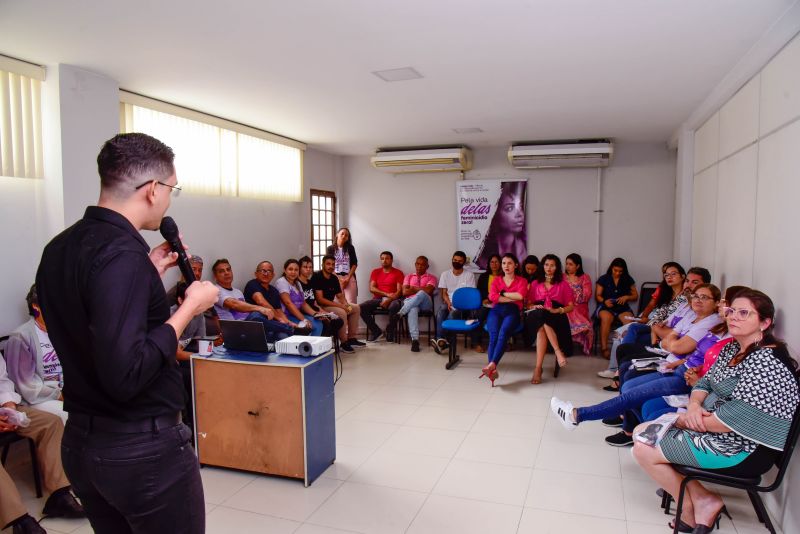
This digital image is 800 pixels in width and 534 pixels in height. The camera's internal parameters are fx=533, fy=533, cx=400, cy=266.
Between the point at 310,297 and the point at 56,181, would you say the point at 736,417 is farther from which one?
the point at 310,297

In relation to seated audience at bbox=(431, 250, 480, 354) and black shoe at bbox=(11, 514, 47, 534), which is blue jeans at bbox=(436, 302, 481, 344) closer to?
seated audience at bbox=(431, 250, 480, 354)

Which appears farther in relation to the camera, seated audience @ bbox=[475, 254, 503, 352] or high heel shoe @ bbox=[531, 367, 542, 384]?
seated audience @ bbox=[475, 254, 503, 352]

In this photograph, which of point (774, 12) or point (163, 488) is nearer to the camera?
point (163, 488)

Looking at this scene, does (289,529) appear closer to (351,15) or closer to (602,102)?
(351,15)

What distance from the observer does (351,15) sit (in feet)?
9.87

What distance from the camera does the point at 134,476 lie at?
1.26 meters

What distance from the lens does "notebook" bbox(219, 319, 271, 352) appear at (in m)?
3.45

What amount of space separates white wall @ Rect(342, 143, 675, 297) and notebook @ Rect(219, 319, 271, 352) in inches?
195

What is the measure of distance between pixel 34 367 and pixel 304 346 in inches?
67.0

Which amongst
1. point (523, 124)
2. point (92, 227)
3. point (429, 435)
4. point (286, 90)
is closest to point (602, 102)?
point (523, 124)

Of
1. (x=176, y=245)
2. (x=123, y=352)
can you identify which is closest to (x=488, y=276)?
(x=176, y=245)

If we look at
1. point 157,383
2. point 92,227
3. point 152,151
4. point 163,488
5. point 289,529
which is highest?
point 152,151

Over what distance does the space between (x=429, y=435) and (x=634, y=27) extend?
309 cm

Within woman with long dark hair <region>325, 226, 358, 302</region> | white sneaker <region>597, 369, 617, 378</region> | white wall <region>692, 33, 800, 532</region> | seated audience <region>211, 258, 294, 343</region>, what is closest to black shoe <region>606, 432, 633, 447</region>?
white wall <region>692, 33, 800, 532</region>
